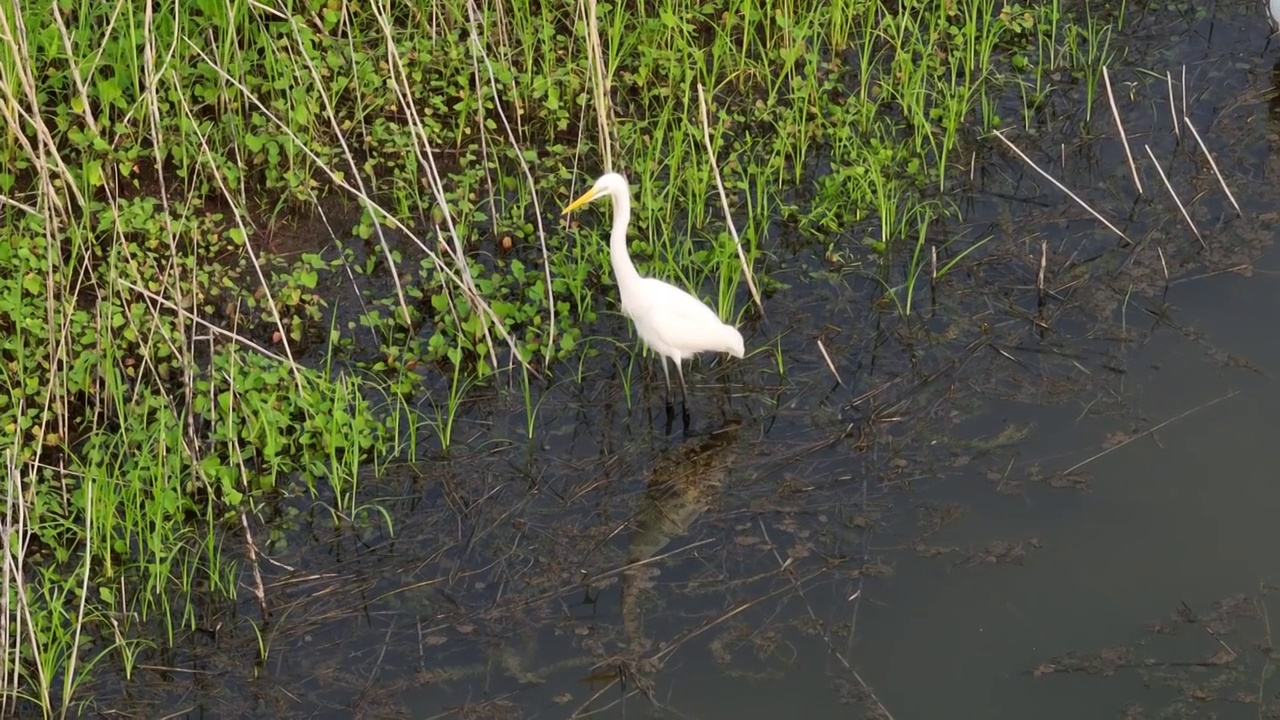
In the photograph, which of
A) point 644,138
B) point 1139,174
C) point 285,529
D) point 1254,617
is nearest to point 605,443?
point 285,529

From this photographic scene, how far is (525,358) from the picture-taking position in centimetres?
583

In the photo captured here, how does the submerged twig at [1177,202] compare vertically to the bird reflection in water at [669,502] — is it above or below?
above

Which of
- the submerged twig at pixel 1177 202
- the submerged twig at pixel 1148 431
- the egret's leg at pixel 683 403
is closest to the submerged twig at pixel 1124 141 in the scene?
the submerged twig at pixel 1177 202

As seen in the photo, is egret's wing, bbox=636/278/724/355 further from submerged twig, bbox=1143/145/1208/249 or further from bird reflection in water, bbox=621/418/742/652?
submerged twig, bbox=1143/145/1208/249

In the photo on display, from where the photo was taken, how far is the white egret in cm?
539

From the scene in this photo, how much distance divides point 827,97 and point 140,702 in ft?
13.4

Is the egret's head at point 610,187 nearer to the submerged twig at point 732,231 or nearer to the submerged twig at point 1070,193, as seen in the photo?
the submerged twig at point 732,231

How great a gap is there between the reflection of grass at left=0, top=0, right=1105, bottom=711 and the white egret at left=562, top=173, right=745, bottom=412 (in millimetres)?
430

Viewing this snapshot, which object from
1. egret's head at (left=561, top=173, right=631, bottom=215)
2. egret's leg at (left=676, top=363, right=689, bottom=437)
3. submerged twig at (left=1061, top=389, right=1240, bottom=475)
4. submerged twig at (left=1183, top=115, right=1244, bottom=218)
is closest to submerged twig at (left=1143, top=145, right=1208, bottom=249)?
submerged twig at (left=1183, top=115, right=1244, bottom=218)

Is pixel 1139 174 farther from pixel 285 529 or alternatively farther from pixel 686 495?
pixel 285 529

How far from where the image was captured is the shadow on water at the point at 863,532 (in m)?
4.66

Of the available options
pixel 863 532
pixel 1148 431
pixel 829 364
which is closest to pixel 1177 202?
pixel 1148 431

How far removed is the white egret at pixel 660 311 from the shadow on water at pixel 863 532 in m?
0.37

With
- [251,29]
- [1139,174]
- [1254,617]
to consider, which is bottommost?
[1254,617]
